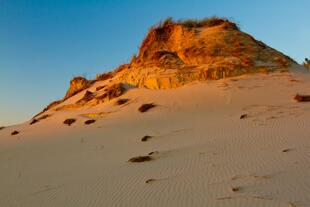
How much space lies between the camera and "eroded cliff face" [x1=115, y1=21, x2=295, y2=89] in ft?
50.3

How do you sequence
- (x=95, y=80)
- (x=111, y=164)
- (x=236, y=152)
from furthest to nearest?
(x=95, y=80) < (x=111, y=164) < (x=236, y=152)

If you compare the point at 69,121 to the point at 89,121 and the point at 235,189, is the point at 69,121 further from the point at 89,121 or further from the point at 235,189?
the point at 235,189

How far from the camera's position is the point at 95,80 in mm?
21422

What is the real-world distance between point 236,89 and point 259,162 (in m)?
7.25

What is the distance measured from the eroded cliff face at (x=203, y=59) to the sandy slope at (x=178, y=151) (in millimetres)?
758

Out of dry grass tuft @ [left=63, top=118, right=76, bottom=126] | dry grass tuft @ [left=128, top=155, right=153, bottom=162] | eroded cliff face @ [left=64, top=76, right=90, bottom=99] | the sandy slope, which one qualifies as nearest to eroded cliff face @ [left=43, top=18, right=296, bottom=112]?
the sandy slope

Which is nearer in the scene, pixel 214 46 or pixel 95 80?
pixel 214 46

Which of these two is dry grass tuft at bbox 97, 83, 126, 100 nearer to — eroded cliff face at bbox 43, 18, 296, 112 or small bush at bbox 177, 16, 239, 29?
eroded cliff face at bbox 43, 18, 296, 112

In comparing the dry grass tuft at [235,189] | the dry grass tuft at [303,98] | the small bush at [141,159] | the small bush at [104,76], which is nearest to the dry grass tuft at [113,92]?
the small bush at [104,76]

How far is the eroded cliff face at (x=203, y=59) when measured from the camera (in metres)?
15.3

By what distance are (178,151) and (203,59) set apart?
794 centimetres

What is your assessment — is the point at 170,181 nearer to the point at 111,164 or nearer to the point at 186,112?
the point at 111,164

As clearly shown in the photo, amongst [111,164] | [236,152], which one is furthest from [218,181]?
[111,164]

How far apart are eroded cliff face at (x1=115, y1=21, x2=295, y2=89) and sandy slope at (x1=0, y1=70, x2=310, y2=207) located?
76 centimetres
